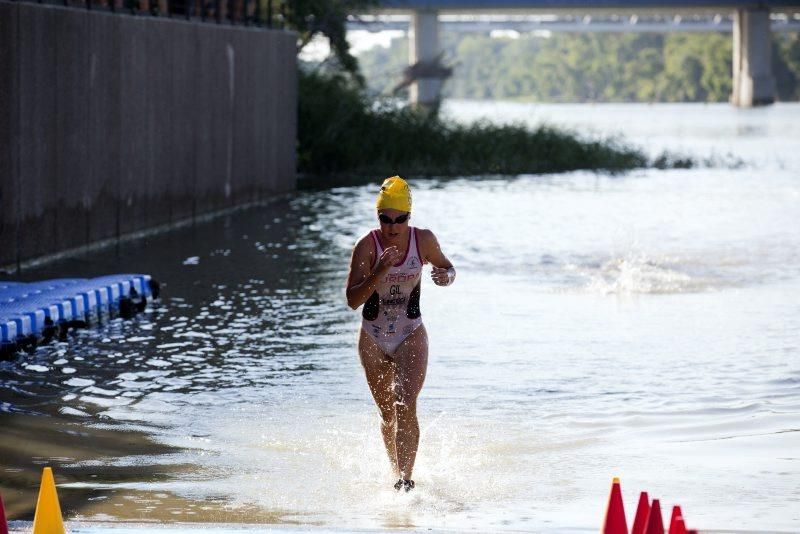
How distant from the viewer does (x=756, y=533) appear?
786 cm

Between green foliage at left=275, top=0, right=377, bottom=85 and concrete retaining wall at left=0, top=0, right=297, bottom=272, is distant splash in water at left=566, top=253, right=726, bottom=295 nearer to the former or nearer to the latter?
concrete retaining wall at left=0, top=0, right=297, bottom=272

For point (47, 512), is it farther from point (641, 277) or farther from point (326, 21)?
point (326, 21)

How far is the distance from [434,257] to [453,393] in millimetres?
3416

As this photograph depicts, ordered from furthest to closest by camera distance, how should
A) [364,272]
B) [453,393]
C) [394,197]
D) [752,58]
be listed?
[752,58] → [453,393] → [364,272] → [394,197]

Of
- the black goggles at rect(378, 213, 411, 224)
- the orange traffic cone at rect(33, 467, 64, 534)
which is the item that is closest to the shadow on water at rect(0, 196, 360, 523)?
the orange traffic cone at rect(33, 467, 64, 534)

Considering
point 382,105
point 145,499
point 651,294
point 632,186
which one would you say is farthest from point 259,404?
point 382,105

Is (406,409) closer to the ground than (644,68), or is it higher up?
closer to the ground

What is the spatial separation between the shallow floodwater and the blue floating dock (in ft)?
0.80

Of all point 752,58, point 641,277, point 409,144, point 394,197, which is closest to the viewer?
point 394,197

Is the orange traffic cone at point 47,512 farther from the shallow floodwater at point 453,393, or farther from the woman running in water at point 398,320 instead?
the woman running in water at point 398,320

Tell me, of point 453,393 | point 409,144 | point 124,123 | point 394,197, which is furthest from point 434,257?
point 409,144

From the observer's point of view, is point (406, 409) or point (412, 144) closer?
point (406, 409)

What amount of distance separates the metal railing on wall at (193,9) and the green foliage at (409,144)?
12.0 feet

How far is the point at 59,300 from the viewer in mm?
14406
